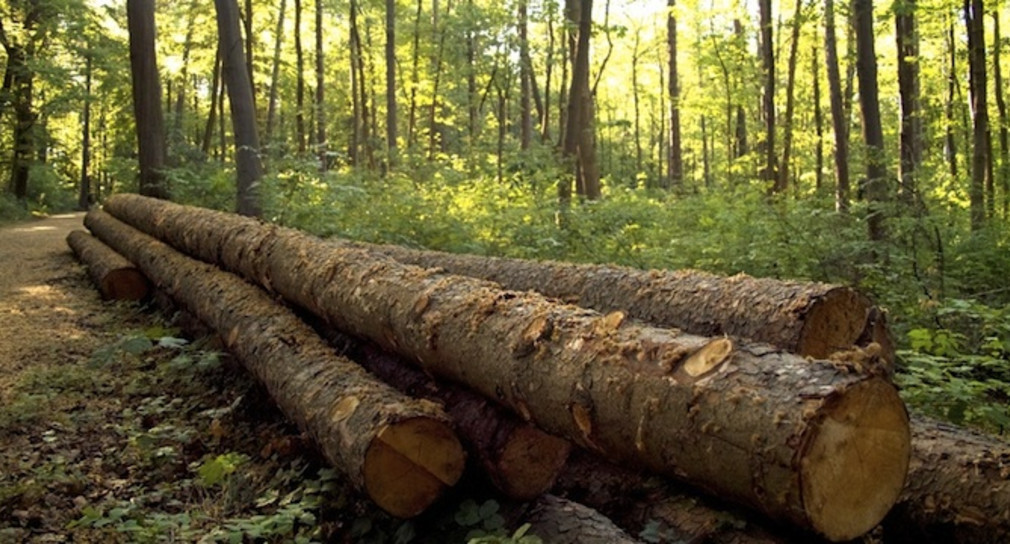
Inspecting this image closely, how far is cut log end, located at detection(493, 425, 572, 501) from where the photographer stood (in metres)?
3.20

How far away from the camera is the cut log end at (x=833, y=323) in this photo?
10.7 ft

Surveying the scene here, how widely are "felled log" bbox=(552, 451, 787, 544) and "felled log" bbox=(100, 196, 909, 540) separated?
449 mm

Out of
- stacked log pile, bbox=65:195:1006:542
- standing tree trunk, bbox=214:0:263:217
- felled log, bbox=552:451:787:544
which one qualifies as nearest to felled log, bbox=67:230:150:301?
standing tree trunk, bbox=214:0:263:217

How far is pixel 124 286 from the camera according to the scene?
9.05m

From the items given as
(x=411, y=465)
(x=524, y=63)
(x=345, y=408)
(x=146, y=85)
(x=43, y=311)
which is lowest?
(x=411, y=465)

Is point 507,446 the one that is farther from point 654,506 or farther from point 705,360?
point 705,360

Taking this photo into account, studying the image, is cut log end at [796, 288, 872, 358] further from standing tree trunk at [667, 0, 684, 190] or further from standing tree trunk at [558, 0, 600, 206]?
standing tree trunk at [667, 0, 684, 190]

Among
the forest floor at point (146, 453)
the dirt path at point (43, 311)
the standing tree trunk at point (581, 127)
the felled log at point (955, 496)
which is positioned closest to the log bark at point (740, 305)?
the felled log at point (955, 496)

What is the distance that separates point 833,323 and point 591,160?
1310cm

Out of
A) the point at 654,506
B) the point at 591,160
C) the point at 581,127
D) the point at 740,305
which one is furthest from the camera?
the point at 591,160

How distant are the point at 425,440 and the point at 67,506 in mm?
2067

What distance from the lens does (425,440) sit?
324cm

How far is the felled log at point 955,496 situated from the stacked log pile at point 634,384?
0.02 m

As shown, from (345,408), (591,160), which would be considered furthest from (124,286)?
(591,160)
